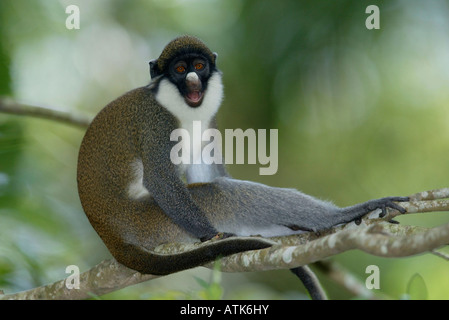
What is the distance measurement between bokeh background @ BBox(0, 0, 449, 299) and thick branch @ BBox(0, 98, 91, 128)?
18 centimetres

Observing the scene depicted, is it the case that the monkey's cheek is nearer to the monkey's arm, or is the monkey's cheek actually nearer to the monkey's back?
the monkey's back

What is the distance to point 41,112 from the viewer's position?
213 inches

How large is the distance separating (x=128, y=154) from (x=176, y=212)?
622 millimetres

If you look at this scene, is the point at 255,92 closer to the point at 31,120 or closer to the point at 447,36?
the point at 447,36

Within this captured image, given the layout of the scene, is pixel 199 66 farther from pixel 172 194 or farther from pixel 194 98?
pixel 172 194

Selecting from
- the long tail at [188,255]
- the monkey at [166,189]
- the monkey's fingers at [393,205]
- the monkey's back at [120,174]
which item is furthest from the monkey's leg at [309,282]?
the monkey's back at [120,174]

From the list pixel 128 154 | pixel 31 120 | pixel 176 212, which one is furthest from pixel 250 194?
pixel 31 120

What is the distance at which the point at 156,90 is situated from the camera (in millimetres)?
4207

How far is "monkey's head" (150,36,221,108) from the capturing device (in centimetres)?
407

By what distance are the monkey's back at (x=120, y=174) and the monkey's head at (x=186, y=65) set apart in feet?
0.78

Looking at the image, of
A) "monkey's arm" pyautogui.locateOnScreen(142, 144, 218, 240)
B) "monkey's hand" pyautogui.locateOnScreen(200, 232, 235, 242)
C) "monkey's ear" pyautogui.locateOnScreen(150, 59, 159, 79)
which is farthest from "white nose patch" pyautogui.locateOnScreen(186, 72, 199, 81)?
"monkey's hand" pyautogui.locateOnScreen(200, 232, 235, 242)

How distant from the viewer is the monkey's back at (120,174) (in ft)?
13.0

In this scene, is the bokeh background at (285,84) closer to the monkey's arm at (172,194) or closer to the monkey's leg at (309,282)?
the monkey's arm at (172,194)

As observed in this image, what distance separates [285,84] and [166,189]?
4.11 metres
